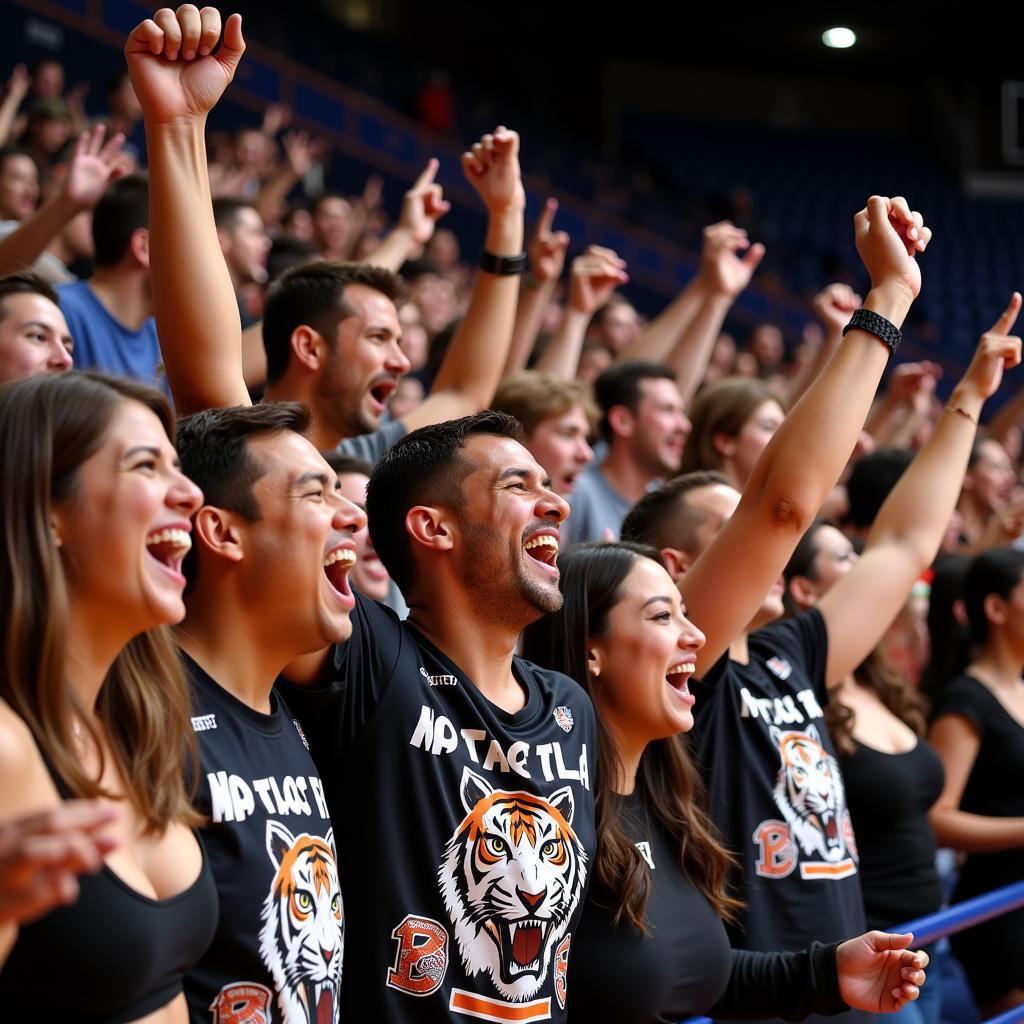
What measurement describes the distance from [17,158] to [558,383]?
1833mm

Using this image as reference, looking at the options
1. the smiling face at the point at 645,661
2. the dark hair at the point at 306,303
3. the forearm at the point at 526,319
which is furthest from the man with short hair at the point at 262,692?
the forearm at the point at 526,319

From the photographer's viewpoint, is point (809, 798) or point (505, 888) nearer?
point (505, 888)

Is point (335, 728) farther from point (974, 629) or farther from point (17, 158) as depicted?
point (17, 158)

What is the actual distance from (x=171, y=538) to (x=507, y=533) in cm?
62

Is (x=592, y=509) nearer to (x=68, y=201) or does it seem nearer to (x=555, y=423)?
(x=555, y=423)

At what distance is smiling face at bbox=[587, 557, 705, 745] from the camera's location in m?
2.18

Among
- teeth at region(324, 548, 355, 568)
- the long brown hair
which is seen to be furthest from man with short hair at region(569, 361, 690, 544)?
the long brown hair

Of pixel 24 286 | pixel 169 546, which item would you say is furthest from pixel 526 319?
pixel 169 546

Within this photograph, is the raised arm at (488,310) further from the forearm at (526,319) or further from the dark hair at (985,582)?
the dark hair at (985,582)

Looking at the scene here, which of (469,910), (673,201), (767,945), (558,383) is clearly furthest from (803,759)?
(673,201)

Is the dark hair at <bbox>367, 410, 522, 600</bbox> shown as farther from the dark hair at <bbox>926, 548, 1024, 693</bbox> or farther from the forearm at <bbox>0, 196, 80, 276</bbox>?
the dark hair at <bbox>926, 548, 1024, 693</bbox>

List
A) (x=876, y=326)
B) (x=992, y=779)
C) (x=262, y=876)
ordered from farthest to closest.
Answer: (x=992, y=779)
(x=876, y=326)
(x=262, y=876)

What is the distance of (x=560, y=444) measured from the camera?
11.5 feet

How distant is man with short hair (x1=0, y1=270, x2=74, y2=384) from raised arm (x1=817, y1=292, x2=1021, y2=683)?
1.54 metres
